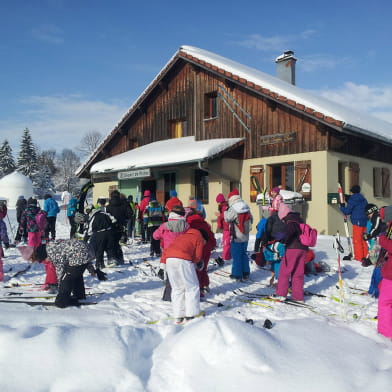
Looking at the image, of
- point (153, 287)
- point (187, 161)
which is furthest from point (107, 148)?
point (153, 287)

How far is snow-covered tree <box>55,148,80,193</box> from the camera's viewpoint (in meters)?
69.7

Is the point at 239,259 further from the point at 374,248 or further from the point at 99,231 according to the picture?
the point at 99,231

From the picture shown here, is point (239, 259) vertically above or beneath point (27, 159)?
beneath

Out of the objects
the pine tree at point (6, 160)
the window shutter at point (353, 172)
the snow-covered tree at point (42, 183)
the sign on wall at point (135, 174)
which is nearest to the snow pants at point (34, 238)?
the sign on wall at point (135, 174)

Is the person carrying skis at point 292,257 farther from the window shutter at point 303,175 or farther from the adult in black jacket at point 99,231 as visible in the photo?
the window shutter at point 303,175

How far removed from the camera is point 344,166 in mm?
13953

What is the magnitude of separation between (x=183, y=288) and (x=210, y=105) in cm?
1295

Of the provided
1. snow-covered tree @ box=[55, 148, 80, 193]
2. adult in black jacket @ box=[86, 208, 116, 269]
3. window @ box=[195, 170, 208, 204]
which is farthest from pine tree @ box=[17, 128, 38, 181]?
adult in black jacket @ box=[86, 208, 116, 269]

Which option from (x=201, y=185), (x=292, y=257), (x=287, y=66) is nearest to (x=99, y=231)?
(x=292, y=257)

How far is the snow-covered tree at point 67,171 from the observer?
69.7 m

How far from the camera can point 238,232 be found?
23.2ft

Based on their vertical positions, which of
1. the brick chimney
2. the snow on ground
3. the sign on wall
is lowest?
the snow on ground

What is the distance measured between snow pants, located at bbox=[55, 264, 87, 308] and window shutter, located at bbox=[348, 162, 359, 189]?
441 inches

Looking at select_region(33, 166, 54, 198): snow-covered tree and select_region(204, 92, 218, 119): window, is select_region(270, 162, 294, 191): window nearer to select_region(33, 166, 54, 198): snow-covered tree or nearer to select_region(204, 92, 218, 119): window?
select_region(204, 92, 218, 119): window
